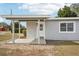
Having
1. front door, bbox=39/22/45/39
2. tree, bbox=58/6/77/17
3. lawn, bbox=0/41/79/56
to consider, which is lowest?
lawn, bbox=0/41/79/56

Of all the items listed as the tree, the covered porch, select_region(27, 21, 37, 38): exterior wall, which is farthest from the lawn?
the tree

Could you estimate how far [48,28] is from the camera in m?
Answer: 10.2

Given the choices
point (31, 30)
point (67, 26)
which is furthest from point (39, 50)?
point (67, 26)

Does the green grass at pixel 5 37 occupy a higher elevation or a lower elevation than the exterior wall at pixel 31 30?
lower

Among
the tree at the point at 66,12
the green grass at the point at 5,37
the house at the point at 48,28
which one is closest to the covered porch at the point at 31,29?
the house at the point at 48,28

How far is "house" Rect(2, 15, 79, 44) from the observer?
9.56 m

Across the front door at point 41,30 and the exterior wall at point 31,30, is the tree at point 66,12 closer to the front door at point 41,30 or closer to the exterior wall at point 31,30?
the front door at point 41,30

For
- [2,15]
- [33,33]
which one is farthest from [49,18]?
[2,15]

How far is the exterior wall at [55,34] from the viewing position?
956 cm

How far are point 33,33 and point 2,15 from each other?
108cm

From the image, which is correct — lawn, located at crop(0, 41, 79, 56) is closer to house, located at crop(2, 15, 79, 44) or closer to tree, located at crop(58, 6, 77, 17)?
house, located at crop(2, 15, 79, 44)

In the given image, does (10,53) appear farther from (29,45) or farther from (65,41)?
(65,41)

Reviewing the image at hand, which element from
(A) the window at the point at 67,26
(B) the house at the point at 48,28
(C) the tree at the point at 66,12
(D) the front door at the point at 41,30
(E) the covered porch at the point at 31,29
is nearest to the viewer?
(C) the tree at the point at 66,12

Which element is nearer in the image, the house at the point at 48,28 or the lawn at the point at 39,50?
the lawn at the point at 39,50
